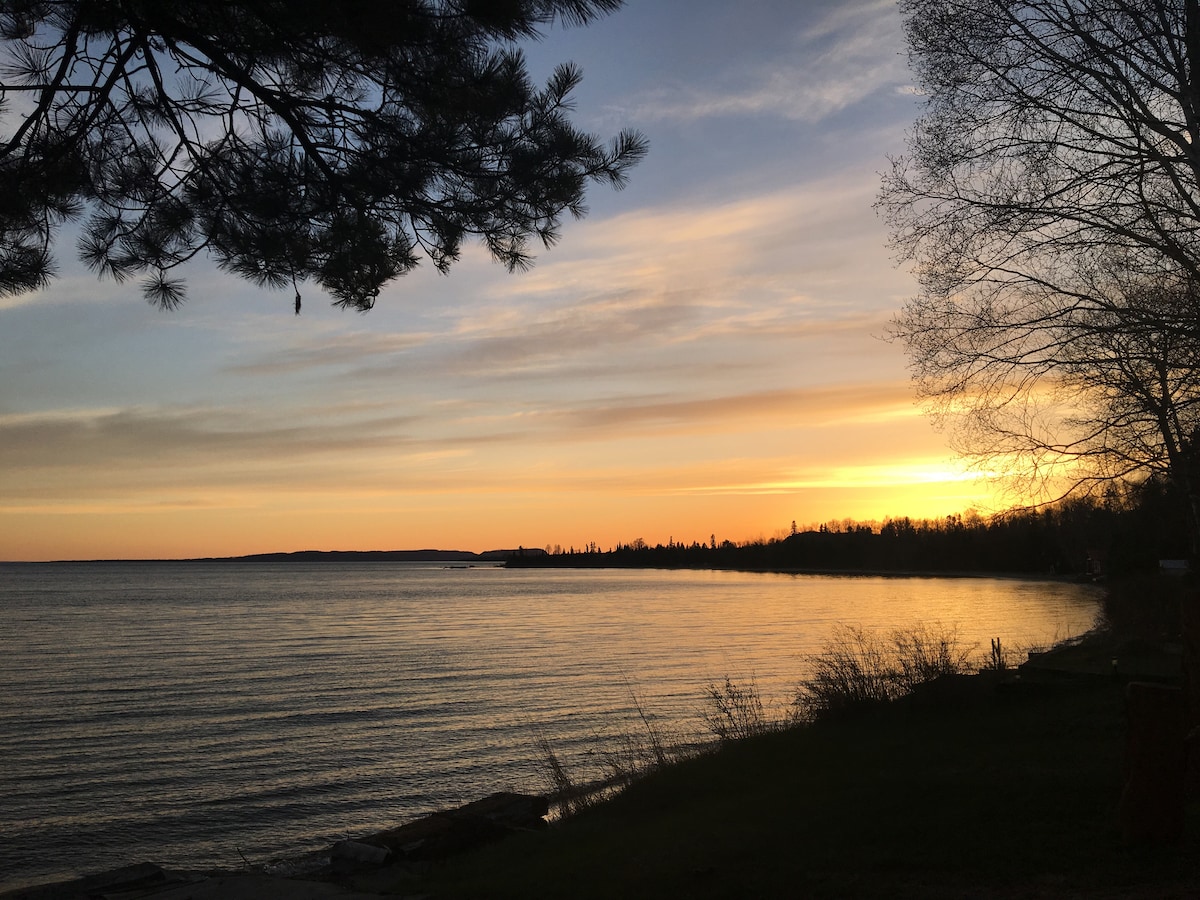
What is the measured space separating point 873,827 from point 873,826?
0.03 metres

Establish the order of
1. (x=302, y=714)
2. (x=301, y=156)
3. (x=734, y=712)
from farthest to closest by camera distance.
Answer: (x=302, y=714)
(x=734, y=712)
(x=301, y=156)

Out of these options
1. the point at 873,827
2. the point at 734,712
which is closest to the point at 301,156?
the point at 873,827

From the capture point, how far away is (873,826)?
329 inches

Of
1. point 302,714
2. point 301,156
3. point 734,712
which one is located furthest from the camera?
point 302,714

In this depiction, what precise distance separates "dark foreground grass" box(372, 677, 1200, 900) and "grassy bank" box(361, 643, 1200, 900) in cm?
2

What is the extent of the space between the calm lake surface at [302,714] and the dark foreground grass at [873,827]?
20.5 feet

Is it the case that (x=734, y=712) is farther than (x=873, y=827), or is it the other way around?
(x=734, y=712)

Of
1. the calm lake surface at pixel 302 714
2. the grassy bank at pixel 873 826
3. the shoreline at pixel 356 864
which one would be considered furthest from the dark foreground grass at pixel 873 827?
the calm lake surface at pixel 302 714

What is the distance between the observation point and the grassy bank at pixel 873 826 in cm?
670

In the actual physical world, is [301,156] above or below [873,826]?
above

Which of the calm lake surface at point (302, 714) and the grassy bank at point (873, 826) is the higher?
the grassy bank at point (873, 826)

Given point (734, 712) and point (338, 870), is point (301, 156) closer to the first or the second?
point (338, 870)

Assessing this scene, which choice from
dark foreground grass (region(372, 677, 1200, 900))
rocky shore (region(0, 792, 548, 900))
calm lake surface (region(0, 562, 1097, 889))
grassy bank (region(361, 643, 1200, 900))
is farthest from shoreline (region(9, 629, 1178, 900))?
calm lake surface (region(0, 562, 1097, 889))

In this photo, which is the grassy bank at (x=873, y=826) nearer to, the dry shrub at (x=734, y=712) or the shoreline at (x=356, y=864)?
the shoreline at (x=356, y=864)
